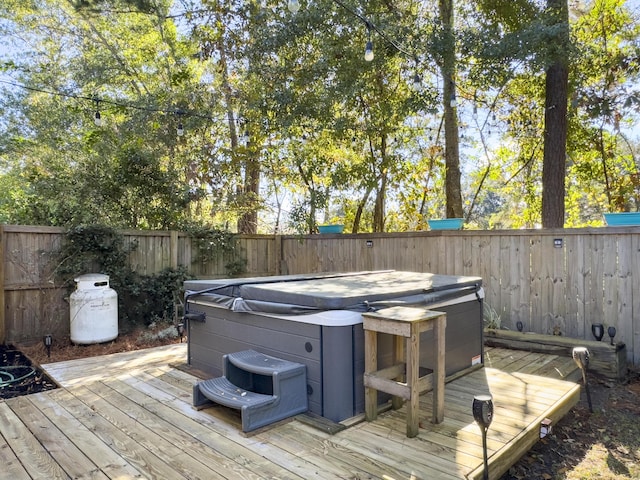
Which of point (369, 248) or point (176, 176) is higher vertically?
point (176, 176)

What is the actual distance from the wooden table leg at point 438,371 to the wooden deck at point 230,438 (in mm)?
76

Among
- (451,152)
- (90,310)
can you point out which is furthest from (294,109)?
(90,310)

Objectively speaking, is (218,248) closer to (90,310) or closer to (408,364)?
(90,310)

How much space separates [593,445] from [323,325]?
6.13ft

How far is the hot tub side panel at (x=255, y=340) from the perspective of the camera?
2543mm

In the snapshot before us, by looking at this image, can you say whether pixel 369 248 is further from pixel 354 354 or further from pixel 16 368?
pixel 16 368

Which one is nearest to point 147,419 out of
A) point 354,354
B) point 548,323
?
point 354,354

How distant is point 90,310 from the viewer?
15.1 ft

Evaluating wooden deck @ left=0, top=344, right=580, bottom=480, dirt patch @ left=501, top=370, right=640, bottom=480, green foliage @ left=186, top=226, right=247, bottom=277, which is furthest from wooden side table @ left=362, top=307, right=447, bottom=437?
green foliage @ left=186, top=226, right=247, bottom=277

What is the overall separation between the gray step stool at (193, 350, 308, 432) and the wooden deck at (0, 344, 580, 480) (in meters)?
0.08

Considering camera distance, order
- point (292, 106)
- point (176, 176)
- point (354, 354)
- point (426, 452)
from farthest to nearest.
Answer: point (176, 176) → point (292, 106) → point (354, 354) → point (426, 452)

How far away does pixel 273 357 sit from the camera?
9.12 feet

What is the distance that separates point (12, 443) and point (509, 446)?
8.82 ft

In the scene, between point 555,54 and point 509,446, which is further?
point 555,54
